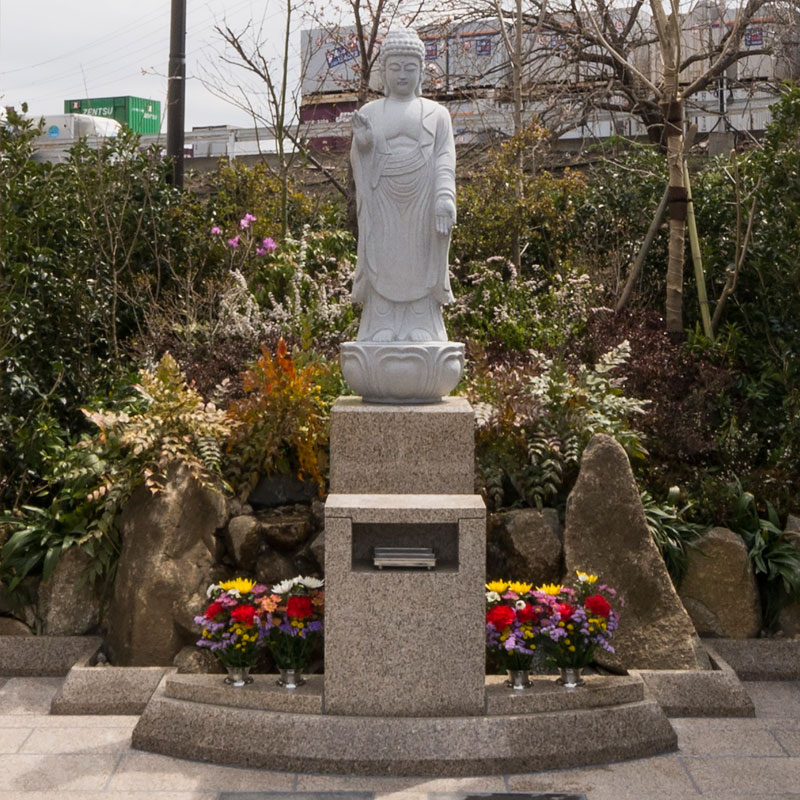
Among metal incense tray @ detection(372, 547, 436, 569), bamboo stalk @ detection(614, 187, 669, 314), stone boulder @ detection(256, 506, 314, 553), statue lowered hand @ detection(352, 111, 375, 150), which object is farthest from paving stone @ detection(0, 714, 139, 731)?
bamboo stalk @ detection(614, 187, 669, 314)

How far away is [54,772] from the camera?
4898 mm

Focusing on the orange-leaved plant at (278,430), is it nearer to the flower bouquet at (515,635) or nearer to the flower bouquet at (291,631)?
the flower bouquet at (291,631)

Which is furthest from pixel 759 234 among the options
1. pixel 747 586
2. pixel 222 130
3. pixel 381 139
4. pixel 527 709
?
→ pixel 222 130

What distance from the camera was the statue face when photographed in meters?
5.82

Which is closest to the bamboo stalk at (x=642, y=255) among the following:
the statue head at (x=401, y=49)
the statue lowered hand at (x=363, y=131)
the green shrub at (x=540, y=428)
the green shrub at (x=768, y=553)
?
the green shrub at (x=540, y=428)

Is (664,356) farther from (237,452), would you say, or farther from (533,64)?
(533,64)

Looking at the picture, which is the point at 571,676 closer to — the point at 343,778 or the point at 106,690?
the point at 343,778

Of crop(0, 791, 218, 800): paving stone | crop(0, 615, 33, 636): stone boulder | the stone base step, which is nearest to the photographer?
crop(0, 791, 218, 800): paving stone

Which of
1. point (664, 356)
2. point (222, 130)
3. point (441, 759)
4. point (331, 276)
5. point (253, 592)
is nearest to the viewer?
point (441, 759)

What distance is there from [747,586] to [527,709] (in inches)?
75.6

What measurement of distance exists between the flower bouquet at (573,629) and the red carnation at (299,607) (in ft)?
3.73

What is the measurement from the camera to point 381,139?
5820 millimetres

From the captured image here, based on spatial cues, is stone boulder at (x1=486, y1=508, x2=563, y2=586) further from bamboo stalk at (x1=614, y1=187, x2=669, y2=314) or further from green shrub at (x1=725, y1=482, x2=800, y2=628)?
bamboo stalk at (x1=614, y1=187, x2=669, y2=314)

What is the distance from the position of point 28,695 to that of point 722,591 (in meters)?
3.91
